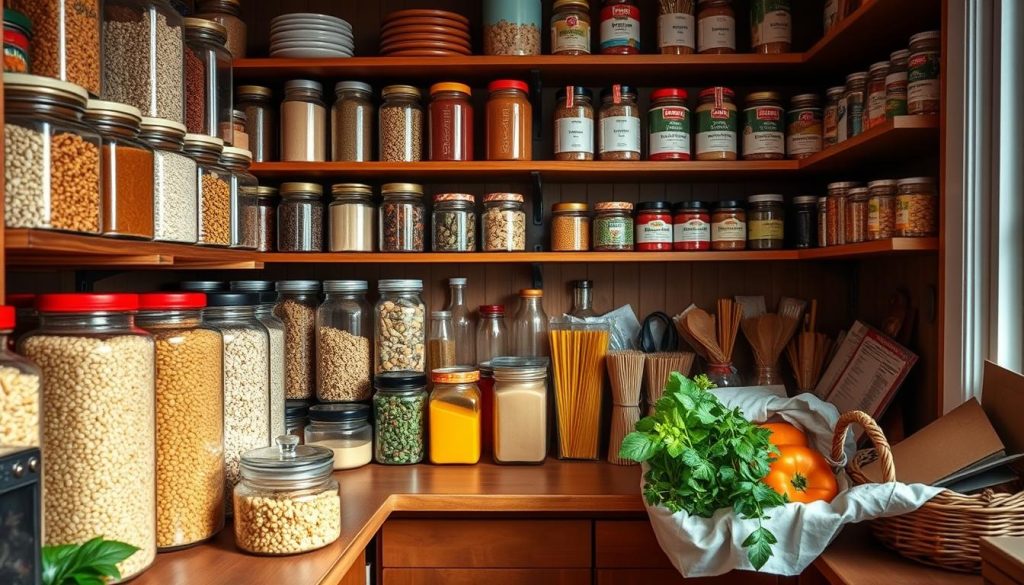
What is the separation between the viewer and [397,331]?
203 centimetres

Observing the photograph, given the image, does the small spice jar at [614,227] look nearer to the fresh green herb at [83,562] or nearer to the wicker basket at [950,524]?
the wicker basket at [950,524]

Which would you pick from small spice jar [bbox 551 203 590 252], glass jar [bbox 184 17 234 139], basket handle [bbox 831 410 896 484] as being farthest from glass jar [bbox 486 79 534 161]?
basket handle [bbox 831 410 896 484]

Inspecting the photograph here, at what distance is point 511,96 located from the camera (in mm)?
2010

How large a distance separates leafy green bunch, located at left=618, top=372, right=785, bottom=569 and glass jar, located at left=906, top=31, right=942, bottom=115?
2.38ft

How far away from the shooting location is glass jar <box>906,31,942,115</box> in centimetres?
152

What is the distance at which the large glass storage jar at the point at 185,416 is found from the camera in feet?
4.13

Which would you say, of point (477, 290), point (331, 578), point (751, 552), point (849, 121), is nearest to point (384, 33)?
point (477, 290)

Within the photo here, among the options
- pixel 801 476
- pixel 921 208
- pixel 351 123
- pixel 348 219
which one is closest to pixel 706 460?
pixel 801 476

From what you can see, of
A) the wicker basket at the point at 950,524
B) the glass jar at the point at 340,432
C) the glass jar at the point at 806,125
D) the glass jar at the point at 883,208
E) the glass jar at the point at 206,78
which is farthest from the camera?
the glass jar at the point at 806,125

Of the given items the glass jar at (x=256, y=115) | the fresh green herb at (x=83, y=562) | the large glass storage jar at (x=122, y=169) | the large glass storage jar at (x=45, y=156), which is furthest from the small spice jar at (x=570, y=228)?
the fresh green herb at (x=83, y=562)

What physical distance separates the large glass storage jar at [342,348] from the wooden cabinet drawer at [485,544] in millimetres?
427

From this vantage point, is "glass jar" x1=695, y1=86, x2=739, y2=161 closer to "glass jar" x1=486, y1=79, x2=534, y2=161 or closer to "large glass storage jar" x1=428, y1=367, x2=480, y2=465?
"glass jar" x1=486, y1=79, x2=534, y2=161

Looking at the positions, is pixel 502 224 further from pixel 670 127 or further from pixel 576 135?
pixel 670 127

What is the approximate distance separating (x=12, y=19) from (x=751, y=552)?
1340mm
